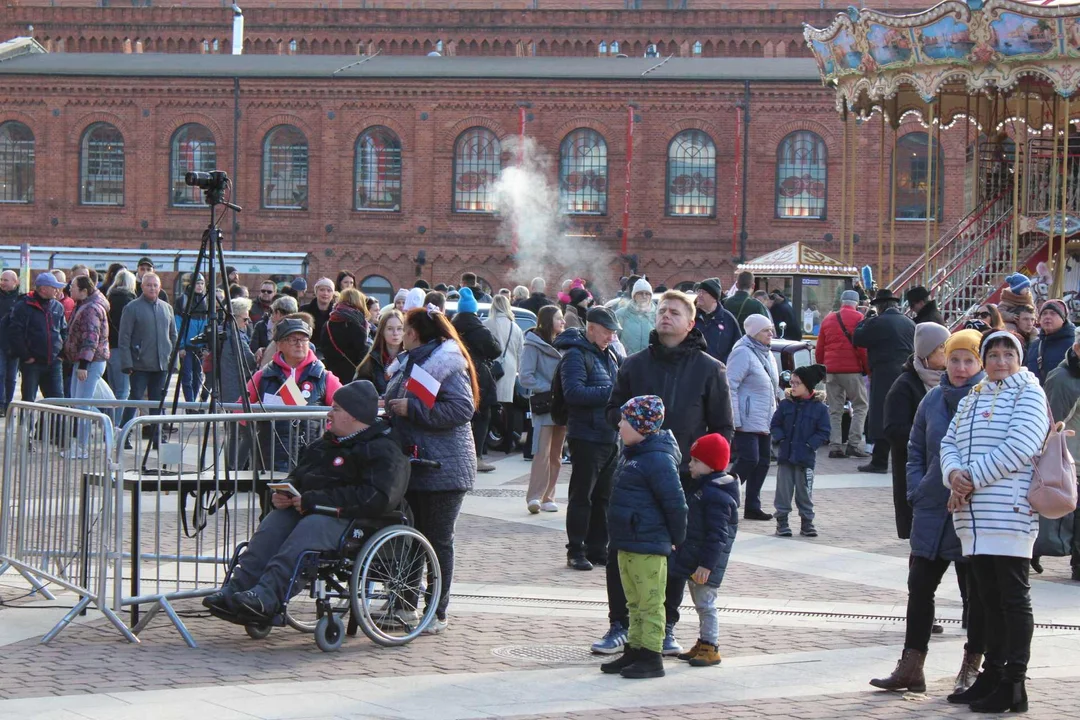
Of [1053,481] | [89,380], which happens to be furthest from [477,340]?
[1053,481]

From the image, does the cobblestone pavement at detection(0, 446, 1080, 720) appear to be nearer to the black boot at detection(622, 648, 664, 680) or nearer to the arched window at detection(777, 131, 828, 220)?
the black boot at detection(622, 648, 664, 680)

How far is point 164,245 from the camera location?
44.4 metres

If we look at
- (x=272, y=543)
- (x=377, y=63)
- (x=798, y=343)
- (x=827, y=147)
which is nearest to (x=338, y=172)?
(x=377, y=63)

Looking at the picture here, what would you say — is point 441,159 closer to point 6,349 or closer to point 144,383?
point 6,349

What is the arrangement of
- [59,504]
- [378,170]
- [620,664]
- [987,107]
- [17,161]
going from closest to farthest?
[620,664] < [59,504] < [987,107] < [378,170] < [17,161]

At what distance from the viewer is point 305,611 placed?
29.1 feet

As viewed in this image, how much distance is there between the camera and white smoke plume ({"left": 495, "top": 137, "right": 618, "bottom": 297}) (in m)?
42.7

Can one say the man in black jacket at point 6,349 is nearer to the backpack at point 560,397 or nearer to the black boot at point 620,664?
the backpack at point 560,397

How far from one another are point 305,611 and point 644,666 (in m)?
2.30

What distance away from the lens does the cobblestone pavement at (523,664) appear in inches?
272

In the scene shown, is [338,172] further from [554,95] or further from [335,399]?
[335,399]

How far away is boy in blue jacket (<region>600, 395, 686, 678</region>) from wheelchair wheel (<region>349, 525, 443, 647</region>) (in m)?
1.17

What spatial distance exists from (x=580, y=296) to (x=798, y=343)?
513cm

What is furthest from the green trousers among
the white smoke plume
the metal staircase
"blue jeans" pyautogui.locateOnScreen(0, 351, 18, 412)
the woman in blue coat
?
the white smoke plume
